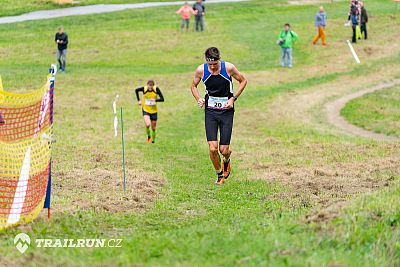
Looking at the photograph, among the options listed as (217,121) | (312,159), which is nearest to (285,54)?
(312,159)

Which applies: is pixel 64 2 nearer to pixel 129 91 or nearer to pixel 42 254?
pixel 129 91

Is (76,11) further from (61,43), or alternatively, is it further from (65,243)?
(65,243)

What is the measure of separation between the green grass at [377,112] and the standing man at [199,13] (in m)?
16.3

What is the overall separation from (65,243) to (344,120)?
2062 centimetres

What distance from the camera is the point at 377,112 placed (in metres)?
29.4

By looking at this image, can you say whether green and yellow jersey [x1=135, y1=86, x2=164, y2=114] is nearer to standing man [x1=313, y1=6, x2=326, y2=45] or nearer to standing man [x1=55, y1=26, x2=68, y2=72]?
standing man [x1=55, y1=26, x2=68, y2=72]

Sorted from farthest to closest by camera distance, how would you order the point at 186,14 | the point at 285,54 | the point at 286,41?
the point at 186,14
the point at 285,54
the point at 286,41

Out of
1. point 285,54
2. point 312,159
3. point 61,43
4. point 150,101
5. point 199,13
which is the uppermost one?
point 150,101

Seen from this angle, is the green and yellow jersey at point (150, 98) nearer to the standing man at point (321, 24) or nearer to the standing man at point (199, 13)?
the standing man at point (321, 24)

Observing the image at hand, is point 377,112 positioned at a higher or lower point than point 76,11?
higher

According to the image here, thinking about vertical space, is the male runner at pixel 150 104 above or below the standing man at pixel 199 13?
above

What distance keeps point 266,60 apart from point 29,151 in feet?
101

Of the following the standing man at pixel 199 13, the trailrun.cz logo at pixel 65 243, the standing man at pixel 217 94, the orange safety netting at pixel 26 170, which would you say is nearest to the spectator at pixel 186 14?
the standing man at pixel 199 13

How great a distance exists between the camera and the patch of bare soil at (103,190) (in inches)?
481
